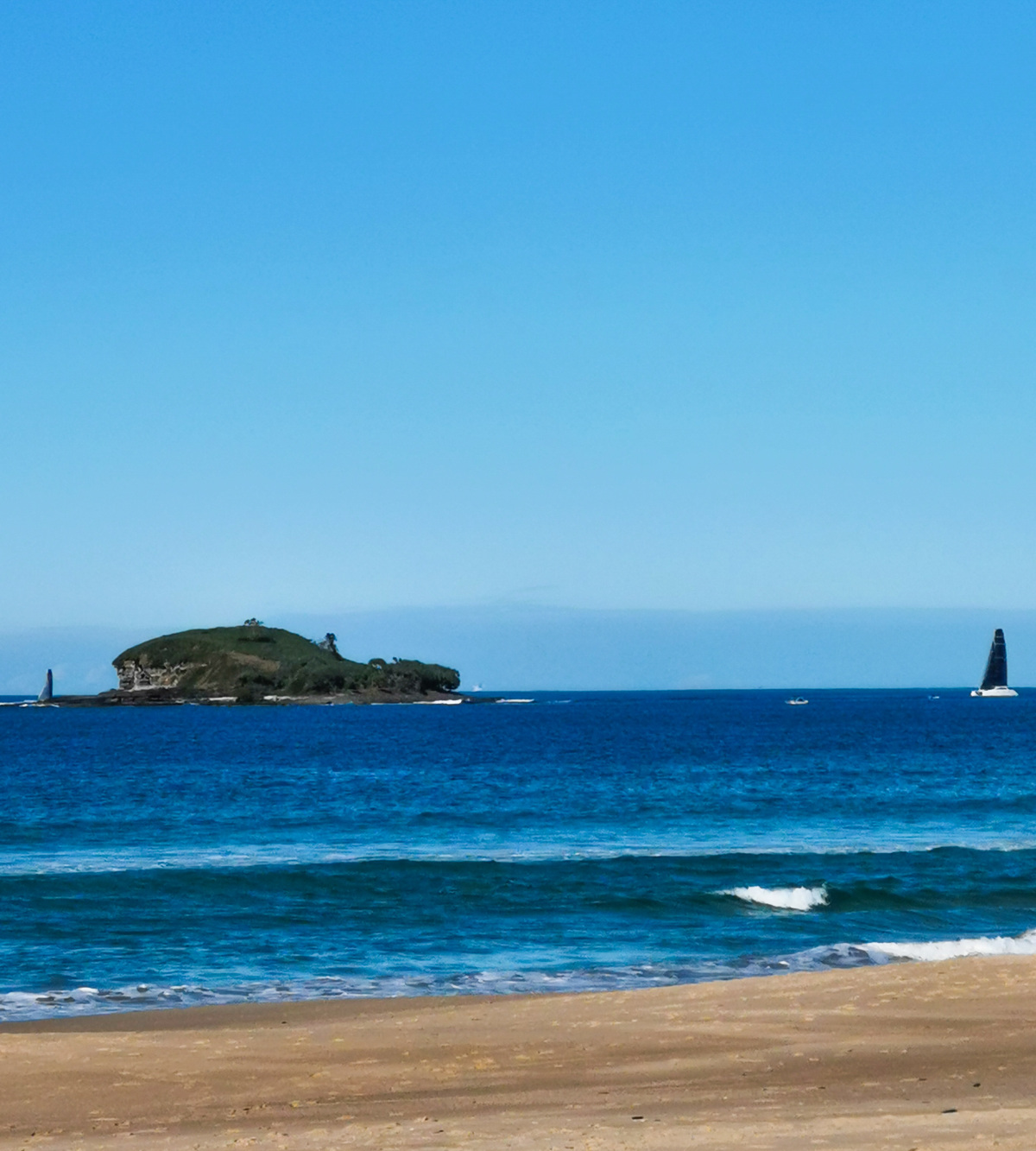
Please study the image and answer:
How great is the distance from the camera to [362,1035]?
18.4 metres

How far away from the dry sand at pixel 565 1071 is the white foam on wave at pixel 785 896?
11.2 m

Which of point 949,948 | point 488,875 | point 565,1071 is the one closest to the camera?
point 565,1071

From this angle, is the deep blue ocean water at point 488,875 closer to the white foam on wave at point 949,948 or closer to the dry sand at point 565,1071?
the white foam on wave at point 949,948

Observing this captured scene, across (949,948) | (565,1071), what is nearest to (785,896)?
(949,948)

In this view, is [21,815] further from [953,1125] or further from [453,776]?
[953,1125]

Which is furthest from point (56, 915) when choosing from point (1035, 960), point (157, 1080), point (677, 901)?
point (1035, 960)

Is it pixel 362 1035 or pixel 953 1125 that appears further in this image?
pixel 362 1035

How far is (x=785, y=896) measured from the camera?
3378cm

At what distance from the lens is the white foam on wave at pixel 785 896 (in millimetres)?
33312

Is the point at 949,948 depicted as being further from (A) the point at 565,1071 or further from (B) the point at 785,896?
(A) the point at 565,1071

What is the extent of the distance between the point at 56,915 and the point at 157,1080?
16514 mm

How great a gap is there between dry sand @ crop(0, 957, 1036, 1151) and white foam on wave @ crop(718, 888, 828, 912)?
11.2m

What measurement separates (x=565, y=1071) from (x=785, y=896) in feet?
61.1

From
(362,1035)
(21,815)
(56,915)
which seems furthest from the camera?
(21,815)
